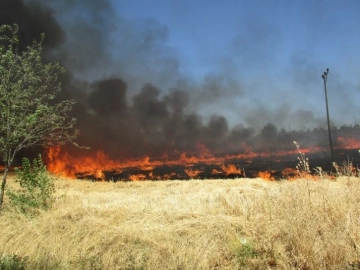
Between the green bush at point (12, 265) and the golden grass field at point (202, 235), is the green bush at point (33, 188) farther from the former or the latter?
the green bush at point (12, 265)

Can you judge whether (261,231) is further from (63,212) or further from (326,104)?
(326,104)

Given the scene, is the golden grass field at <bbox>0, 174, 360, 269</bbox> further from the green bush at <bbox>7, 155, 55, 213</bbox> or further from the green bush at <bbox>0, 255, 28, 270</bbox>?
the green bush at <bbox>7, 155, 55, 213</bbox>

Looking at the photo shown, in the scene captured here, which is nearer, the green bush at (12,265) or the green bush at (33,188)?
the green bush at (12,265)

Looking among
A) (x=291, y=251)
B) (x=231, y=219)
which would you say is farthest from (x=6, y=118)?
(x=291, y=251)

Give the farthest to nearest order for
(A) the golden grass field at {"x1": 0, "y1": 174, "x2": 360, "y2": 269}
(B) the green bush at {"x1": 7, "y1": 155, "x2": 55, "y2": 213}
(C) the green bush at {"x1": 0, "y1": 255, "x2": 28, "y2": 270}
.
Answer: (B) the green bush at {"x1": 7, "y1": 155, "x2": 55, "y2": 213}
(C) the green bush at {"x1": 0, "y1": 255, "x2": 28, "y2": 270}
(A) the golden grass field at {"x1": 0, "y1": 174, "x2": 360, "y2": 269}

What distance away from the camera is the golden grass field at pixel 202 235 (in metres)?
5.10

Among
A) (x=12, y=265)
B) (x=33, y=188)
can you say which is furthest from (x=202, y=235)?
(x=33, y=188)

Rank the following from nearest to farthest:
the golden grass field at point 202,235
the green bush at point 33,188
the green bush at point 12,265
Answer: the golden grass field at point 202,235
the green bush at point 12,265
the green bush at point 33,188

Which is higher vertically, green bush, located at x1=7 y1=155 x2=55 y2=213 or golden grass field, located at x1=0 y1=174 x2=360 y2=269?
green bush, located at x1=7 y1=155 x2=55 y2=213

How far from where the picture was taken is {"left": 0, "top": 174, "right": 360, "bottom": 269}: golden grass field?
510 cm

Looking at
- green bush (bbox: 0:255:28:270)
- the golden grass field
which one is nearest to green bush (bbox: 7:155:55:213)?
the golden grass field

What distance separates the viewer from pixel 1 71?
999 cm

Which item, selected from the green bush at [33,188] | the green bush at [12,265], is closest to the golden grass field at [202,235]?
the green bush at [12,265]

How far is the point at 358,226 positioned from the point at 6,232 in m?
8.77
